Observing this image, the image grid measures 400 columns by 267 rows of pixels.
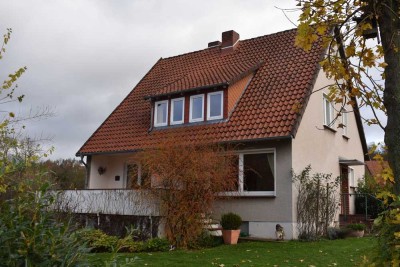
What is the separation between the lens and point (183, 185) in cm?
1255

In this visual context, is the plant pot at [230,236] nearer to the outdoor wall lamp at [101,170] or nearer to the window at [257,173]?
the window at [257,173]

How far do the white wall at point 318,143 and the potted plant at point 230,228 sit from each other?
2427 millimetres

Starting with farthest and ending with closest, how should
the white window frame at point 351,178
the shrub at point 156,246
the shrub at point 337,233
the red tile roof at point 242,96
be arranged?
1. the white window frame at point 351,178
2. the red tile roof at point 242,96
3. the shrub at point 337,233
4. the shrub at point 156,246

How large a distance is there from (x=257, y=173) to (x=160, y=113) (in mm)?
5484

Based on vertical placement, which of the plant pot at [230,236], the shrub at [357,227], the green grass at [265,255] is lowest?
the green grass at [265,255]

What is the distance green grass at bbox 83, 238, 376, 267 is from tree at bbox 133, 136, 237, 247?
2.50 ft

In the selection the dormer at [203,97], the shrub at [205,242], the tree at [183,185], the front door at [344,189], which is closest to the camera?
the tree at [183,185]

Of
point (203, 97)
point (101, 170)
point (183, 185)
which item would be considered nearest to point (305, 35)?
point (183, 185)

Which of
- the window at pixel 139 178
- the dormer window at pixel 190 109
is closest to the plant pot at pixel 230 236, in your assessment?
the window at pixel 139 178

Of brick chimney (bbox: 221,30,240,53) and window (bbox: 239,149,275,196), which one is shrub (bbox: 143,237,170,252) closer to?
window (bbox: 239,149,275,196)

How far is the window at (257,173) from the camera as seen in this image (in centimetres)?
1536

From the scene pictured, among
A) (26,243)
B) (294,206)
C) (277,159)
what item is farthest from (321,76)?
(26,243)

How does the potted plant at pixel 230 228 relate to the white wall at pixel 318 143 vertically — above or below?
below

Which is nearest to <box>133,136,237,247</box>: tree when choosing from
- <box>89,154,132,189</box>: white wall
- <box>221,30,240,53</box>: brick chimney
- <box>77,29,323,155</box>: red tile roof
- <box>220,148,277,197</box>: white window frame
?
<box>77,29,323,155</box>: red tile roof
